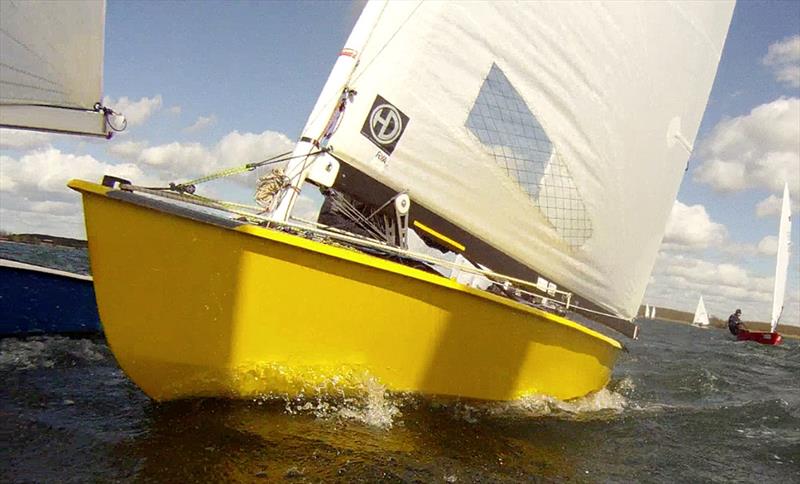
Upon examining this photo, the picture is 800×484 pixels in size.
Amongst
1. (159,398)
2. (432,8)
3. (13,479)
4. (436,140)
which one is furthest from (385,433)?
(432,8)

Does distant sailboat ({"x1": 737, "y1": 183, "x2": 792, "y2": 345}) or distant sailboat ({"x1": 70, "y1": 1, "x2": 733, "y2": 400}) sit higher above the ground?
distant sailboat ({"x1": 737, "y1": 183, "x2": 792, "y2": 345})

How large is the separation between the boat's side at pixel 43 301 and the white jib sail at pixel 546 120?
3368 mm

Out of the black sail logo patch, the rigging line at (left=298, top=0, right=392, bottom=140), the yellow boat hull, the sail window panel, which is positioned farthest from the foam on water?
the sail window panel

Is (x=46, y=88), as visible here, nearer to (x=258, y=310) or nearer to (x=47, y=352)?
(x=47, y=352)

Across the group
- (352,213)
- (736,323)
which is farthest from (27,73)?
(736,323)

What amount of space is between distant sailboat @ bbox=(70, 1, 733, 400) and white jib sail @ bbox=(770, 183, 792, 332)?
2473cm

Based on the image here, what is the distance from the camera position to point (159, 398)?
315 cm

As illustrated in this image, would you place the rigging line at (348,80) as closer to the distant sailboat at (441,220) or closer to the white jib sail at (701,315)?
the distant sailboat at (441,220)

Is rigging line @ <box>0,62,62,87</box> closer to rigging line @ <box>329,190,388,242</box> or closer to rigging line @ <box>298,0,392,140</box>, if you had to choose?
rigging line @ <box>298,0,392,140</box>

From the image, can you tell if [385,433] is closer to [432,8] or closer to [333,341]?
[333,341]

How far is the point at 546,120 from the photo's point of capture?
4.48 metres

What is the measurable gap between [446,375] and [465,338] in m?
0.29

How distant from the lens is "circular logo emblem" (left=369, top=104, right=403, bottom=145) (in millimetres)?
3750

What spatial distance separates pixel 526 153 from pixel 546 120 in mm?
343
